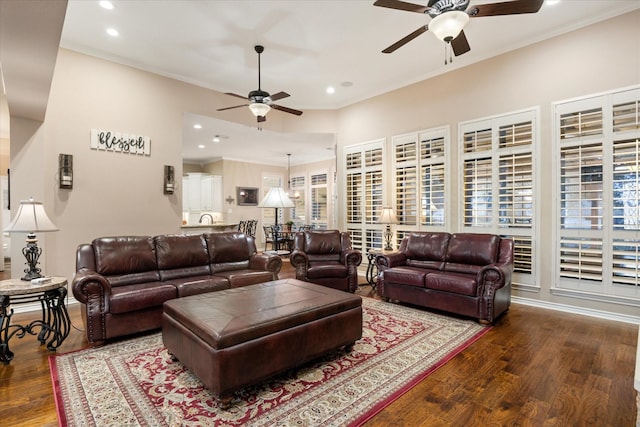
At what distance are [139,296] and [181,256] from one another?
2.98 feet

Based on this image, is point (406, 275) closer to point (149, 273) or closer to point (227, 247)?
point (227, 247)

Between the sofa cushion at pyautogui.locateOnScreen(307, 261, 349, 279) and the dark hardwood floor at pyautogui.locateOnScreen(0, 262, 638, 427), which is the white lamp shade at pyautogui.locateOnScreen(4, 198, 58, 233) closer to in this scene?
the dark hardwood floor at pyautogui.locateOnScreen(0, 262, 638, 427)

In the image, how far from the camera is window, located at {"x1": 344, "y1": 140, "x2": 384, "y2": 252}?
5.91 metres

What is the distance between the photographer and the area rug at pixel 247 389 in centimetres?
188

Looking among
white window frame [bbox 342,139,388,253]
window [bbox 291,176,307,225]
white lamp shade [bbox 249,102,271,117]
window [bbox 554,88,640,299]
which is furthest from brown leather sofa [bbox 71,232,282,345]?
window [bbox 291,176,307,225]

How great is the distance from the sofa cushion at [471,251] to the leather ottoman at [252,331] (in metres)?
2.03

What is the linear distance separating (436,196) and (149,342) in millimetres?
4357

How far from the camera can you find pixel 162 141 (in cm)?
505

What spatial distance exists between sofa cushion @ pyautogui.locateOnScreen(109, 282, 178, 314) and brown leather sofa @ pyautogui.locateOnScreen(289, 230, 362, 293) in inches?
71.9

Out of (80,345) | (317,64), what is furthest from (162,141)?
(80,345)

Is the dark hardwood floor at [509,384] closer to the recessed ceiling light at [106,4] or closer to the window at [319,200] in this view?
the recessed ceiling light at [106,4]

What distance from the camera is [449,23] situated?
259 cm

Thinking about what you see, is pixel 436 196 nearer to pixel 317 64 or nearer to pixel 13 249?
pixel 317 64

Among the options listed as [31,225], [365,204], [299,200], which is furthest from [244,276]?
[299,200]
